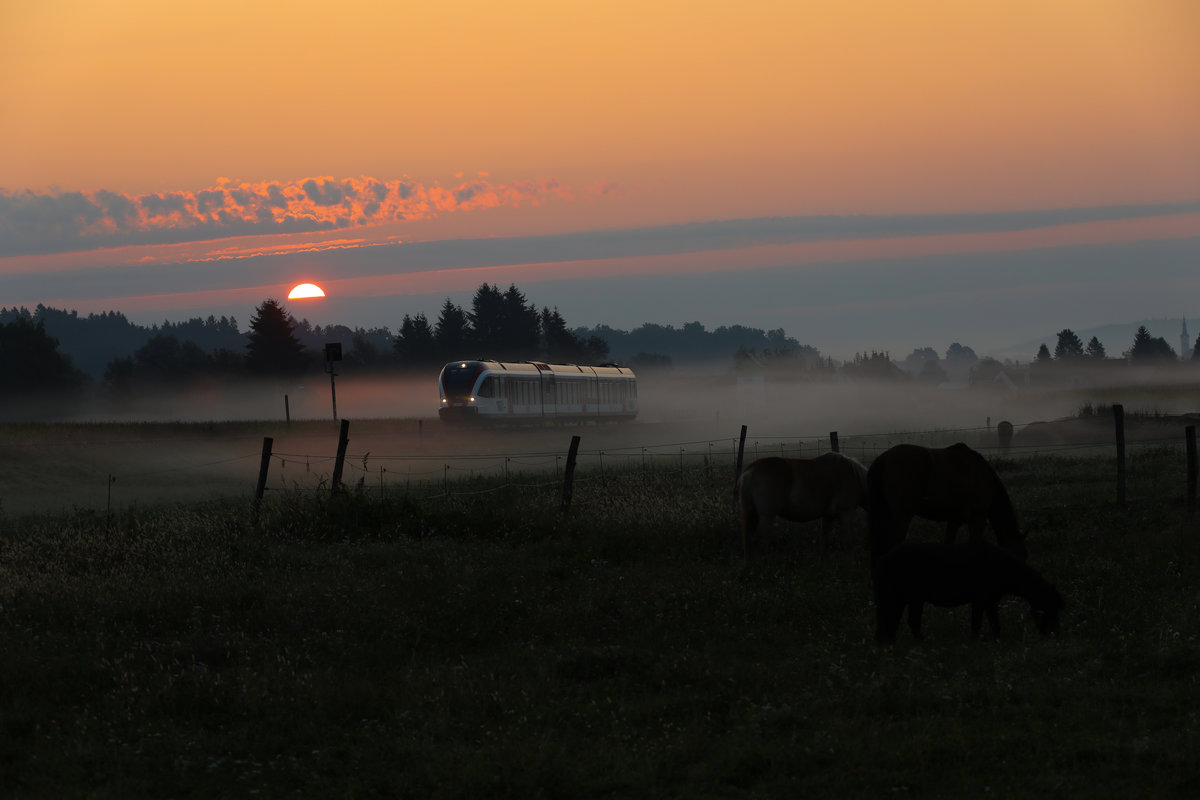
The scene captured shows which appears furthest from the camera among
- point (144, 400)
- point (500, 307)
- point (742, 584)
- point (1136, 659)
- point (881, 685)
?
point (500, 307)

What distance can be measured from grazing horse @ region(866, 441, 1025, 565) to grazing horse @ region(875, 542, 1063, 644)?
2.96 meters

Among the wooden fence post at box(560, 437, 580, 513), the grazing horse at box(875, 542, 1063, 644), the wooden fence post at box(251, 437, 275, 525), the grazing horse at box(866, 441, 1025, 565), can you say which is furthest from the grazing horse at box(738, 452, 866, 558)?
the wooden fence post at box(251, 437, 275, 525)

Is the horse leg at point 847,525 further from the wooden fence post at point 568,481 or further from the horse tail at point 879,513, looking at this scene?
the wooden fence post at point 568,481

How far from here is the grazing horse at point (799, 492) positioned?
14430 millimetres

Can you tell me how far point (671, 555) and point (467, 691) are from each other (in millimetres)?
6367

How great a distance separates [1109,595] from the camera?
38.6 feet

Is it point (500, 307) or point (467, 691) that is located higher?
point (500, 307)

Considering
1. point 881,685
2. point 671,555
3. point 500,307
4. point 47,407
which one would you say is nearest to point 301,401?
point 47,407

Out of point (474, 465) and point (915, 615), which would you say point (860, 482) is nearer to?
point (915, 615)

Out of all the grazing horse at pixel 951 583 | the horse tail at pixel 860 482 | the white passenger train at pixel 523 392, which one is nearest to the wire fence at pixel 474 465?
the white passenger train at pixel 523 392

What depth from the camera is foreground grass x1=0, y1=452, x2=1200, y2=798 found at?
7.16m

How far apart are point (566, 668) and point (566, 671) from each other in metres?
0.04

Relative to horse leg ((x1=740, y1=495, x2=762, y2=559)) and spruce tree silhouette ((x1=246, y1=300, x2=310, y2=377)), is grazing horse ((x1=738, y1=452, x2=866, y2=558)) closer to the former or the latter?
horse leg ((x1=740, y1=495, x2=762, y2=559))

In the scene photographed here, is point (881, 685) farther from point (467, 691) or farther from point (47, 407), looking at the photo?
point (47, 407)
